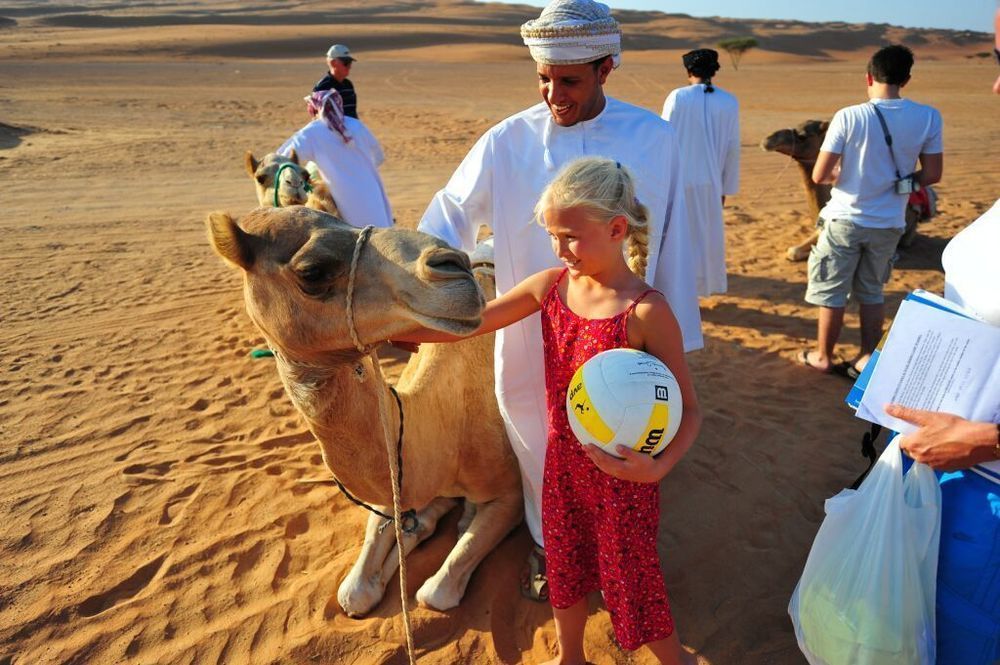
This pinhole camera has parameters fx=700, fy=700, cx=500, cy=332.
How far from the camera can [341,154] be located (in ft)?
21.5

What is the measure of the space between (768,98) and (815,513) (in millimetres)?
25998

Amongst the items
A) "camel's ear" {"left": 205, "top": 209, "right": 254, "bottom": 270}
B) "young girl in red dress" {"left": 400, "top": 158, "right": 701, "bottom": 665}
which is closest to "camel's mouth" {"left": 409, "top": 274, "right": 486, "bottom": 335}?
"young girl in red dress" {"left": 400, "top": 158, "right": 701, "bottom": 665}

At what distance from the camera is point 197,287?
8000 millimetres

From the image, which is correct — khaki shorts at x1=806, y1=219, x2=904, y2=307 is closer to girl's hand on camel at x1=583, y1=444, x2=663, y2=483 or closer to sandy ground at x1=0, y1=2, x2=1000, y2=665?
sandy ground at x1=0, y1=2, x2=1000, y2=665

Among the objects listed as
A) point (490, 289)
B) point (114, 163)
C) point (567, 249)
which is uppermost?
point (567, 249)

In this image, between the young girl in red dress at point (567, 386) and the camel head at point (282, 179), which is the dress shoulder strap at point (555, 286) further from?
the camel head at point (282, 179)

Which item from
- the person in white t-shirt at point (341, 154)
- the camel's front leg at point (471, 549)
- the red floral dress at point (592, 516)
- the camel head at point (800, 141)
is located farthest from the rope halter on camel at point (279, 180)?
the camel head at point (800, 141)

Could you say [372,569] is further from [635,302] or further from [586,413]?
[635,302]

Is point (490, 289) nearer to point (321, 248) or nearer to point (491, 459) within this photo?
point (491, 459)

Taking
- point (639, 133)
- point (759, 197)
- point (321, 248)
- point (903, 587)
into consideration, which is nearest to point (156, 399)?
point (321, 248)

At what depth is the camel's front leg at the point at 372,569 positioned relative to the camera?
334cm

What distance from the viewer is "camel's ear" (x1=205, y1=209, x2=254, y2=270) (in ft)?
6.98

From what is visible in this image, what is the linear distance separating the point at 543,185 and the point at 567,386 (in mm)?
915

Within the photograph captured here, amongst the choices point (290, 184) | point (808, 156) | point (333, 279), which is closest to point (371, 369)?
point (333, 279)
